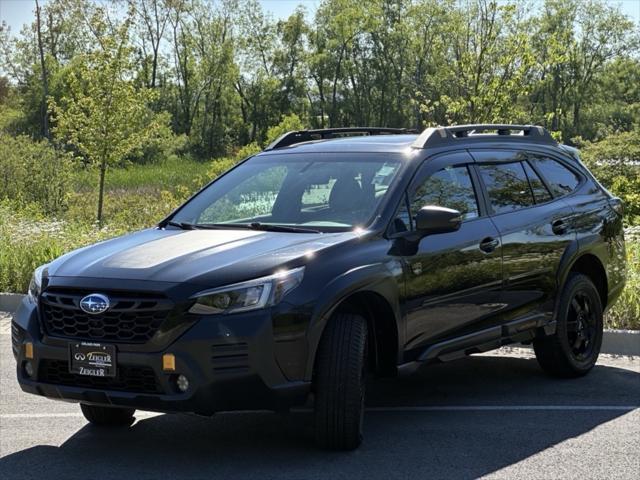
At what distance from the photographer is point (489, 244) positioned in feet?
21.3

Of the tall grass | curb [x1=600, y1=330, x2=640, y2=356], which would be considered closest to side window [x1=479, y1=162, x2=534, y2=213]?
curb [x1=600, y1=330, x2=640, y2=356]

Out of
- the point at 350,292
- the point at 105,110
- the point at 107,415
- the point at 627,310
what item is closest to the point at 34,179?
the point at 105,110

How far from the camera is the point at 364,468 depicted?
5227mm

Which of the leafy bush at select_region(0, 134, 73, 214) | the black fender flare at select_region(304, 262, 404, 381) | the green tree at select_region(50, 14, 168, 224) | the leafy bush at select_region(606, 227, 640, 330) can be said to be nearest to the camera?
the black fender flare at select_region(304, 262, 404, 381)

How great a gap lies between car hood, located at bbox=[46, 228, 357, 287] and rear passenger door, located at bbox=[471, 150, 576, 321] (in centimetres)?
149

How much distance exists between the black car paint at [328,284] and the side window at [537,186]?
7 centimetres

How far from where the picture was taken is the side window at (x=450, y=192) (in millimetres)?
6270

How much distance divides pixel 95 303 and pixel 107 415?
139cm

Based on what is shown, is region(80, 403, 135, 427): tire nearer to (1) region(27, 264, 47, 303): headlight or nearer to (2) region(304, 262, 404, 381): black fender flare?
(1) region(27, 264, 47, 303): headlight

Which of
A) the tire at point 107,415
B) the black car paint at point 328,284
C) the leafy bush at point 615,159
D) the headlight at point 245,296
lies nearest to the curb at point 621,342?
the black car paint at point 328,284

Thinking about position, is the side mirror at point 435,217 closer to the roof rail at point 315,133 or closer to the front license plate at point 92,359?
the roof rail at point 315,133

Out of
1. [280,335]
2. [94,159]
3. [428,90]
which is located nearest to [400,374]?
[280,335]

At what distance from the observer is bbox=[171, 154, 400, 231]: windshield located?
6.07m

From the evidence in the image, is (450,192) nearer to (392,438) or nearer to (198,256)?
(392,438)
